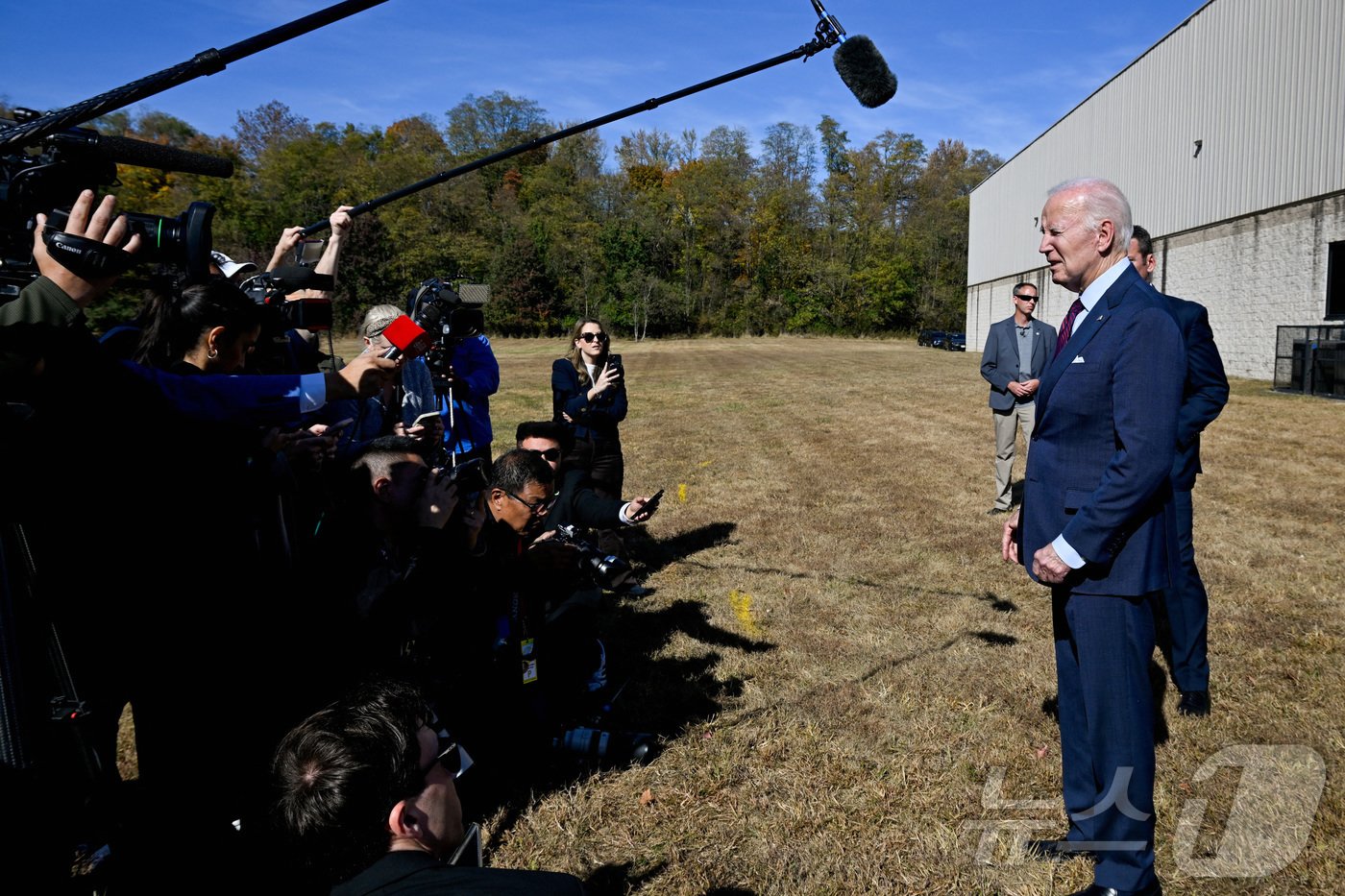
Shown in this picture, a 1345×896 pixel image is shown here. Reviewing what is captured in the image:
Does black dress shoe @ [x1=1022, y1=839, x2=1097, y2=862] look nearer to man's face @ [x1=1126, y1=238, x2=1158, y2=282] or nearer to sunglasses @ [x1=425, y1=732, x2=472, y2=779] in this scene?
sunglasses @ [x1=425, y1=732, x2=472, y2=779]

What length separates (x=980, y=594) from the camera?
5.82m

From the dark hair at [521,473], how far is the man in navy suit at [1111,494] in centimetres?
199

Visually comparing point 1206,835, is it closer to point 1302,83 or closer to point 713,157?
point 1302,83

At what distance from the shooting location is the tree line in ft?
186

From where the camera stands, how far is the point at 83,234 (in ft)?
6.13

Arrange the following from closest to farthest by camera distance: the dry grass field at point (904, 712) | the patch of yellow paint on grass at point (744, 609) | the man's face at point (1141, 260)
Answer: the dry grass field at point (904, 712)
the man's face at point (1141, 260)
the patch of yellow paint on grass at point (744, 609)

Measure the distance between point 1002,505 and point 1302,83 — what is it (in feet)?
66.8

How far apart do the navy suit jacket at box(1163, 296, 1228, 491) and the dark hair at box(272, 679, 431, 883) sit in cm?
360

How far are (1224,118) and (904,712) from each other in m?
27.2

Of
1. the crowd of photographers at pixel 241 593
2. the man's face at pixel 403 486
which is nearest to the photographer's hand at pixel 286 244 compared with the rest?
the crowd of photographers at pixel 241 593

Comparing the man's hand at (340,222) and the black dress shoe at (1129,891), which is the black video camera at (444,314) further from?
the black dress shoe at (1129,891)

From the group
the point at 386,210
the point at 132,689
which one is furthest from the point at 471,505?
the point at 386,210

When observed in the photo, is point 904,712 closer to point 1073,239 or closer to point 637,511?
point 637,511

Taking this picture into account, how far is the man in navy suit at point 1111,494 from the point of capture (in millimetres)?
2418
